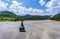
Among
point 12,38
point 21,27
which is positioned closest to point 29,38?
point 12,38

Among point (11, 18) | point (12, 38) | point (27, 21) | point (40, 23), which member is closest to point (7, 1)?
point (11, 18)

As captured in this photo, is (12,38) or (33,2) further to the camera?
(33,2)

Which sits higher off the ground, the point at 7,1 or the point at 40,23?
the point at 7,1

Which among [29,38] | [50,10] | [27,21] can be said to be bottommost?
[29,38]

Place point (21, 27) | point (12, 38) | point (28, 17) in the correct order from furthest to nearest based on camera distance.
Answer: point (28, 17) < point (21, 27) < point (12, 38)

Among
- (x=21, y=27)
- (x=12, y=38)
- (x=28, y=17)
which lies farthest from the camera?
(x=28, y=17)

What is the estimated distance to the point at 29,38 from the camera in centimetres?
438

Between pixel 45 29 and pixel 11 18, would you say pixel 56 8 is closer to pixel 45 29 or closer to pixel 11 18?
pixel 45 29

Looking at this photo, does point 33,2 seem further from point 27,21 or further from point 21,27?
point 21,27

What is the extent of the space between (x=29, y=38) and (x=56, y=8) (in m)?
1.92

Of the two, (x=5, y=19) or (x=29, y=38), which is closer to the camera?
(x=29, y=38)

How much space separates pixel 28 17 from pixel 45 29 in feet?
2.30

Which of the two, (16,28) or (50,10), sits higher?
(50,10)

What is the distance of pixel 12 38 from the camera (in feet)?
14.2
